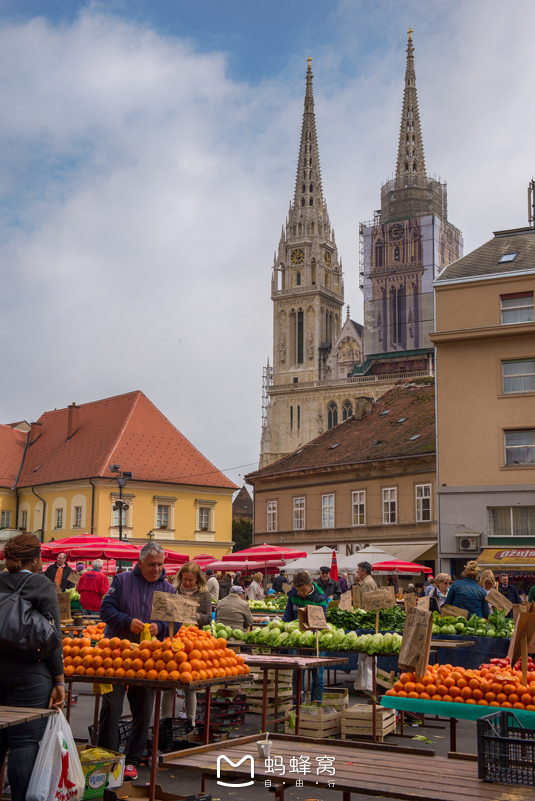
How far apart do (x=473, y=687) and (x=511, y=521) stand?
22.3 m

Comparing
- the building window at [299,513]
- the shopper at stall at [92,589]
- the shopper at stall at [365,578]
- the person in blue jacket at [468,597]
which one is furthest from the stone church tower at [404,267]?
the person in blue jacket at [468,597]

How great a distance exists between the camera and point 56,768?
540cm

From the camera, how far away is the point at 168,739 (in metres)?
8.91

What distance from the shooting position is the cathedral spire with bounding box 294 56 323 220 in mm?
121312

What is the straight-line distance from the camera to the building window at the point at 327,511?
138 ft

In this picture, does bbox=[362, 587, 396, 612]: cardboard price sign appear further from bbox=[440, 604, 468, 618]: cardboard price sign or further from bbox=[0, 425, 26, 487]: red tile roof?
bbox=[0, 425, 26, 487]: red tile roof

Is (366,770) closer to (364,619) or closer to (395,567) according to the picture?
(364,619)

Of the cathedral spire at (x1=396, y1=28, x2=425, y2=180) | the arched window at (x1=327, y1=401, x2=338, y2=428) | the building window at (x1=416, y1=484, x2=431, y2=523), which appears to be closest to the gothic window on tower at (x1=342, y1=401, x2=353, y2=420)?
the arched window at (x1=327, y1=401, x2=338, y2=428)

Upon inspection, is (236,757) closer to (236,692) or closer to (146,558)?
(146,558)

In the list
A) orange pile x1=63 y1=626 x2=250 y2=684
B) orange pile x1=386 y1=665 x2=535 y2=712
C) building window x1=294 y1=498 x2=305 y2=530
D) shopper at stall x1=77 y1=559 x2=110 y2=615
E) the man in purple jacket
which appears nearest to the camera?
orange pile x1=386 y1=665 x2=535 y2=712

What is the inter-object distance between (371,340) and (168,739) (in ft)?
285

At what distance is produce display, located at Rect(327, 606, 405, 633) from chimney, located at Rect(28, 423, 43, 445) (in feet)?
151

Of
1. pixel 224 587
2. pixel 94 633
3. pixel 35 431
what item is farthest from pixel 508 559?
pixel 35 431

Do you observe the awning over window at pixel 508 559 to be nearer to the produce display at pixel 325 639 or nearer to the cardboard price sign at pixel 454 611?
the cardboard price sign at pixel 454 611
